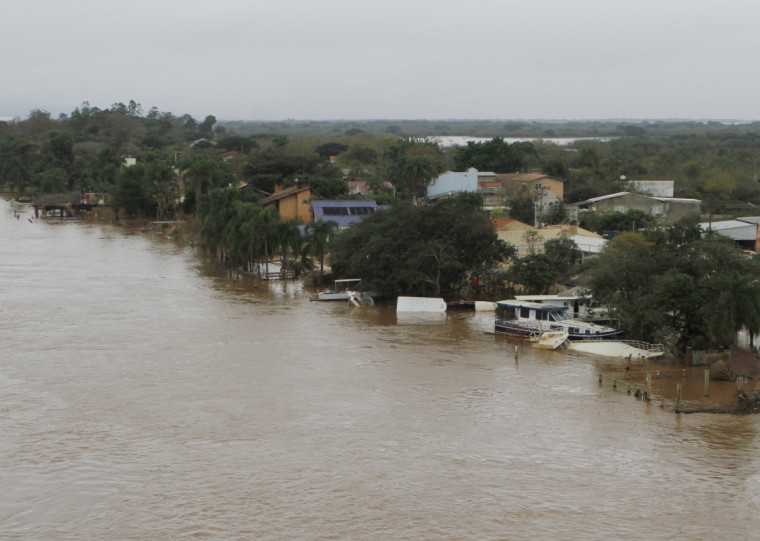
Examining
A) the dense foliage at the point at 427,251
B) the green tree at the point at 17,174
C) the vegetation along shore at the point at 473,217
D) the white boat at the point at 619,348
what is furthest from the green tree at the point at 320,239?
the green tree at the point at 17,174

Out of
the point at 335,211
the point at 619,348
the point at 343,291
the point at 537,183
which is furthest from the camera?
the point at 537,183

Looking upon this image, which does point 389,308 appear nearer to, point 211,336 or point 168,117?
point 211,336

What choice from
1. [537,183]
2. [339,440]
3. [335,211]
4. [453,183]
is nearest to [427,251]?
[339,440]

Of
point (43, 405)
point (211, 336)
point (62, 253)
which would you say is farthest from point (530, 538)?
point (62, 253)

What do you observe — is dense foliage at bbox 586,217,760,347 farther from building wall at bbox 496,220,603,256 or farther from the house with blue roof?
the house with blue roof

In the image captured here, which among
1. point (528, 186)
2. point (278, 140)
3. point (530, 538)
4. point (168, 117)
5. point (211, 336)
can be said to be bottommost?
point (530, 538)

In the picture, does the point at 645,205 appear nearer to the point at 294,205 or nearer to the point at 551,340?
the point at 294,205
